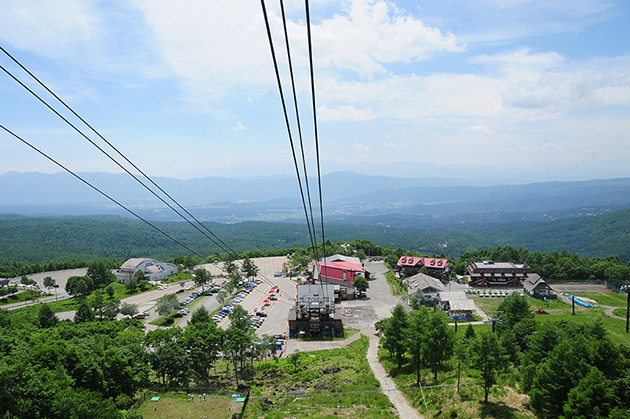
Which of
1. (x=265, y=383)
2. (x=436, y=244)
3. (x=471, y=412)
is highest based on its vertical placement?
Result: (x=471, y=412)

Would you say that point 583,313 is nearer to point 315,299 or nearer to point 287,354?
point 315,299

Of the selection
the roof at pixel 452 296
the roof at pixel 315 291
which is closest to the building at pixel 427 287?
the roof at pixel 452 296

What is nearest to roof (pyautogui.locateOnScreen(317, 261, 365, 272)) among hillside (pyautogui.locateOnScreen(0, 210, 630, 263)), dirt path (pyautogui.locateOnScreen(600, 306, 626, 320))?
dirt path (pyautogui.locateOnScreen(600, 306, 626, 320))

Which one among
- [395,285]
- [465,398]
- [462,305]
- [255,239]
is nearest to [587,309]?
[462,305]

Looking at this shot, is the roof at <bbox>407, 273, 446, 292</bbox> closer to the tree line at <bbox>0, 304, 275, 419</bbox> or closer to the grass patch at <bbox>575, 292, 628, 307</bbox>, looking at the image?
the grass patch at <bbox>575, 292, 628, 307</bbox>

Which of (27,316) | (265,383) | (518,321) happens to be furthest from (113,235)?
(518,321)

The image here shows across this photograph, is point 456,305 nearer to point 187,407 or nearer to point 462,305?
point 462,305

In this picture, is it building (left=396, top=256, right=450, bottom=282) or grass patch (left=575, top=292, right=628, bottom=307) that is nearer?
grass patch (left=575, top=292, right=628, bottom=307)
